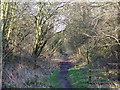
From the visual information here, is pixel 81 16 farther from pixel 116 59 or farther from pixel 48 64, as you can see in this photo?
pixel 48 64

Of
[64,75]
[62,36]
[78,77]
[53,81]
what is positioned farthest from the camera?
[62,36]

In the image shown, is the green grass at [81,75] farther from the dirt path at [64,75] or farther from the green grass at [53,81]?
the green grass at [53,81]

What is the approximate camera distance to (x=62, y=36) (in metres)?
5.10

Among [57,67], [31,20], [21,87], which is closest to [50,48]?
[57,67]

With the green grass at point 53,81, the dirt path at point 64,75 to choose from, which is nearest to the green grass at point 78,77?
the dirt path at point 64,75

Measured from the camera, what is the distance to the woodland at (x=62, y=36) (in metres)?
3.75

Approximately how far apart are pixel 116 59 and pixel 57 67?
1947 millimetres

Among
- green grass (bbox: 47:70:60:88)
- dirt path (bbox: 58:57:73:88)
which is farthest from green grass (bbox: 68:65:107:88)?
green grass (bbox: 47:70:60:88)

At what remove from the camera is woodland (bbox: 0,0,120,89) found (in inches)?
148

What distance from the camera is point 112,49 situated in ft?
13.5

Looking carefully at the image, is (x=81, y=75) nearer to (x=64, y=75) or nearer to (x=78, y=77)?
(x=78, y=77)

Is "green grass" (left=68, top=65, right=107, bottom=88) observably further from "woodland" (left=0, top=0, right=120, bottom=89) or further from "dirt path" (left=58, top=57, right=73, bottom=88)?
"dirt path" (left=58, top=57, right=73, bottom=88)

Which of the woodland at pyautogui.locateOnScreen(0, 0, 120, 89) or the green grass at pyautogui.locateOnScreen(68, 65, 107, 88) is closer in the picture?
the green grass at pyautogui.locateOnScreen(68, 65, 107, 88)

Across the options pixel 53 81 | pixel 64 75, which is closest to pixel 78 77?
pixel 64 75
